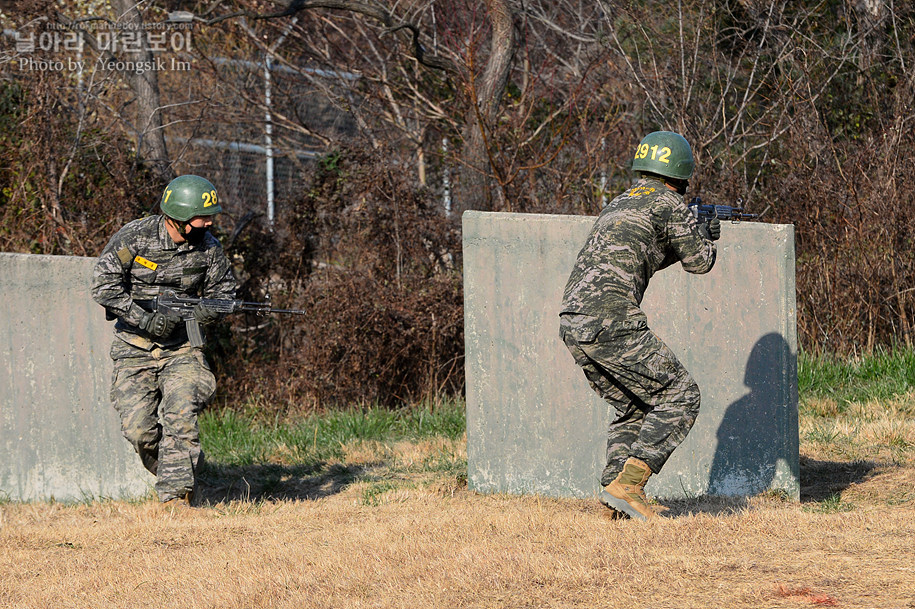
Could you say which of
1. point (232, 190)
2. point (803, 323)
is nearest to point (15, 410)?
point (803, 323)

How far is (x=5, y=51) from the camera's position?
9.92m

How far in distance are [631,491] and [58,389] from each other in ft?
13.3

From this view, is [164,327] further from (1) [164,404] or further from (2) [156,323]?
(1) [164,404]

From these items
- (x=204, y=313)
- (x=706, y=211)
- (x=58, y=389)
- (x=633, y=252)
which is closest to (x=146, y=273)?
(x=204, y=313)

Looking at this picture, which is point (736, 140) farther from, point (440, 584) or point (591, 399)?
point (440, 584)

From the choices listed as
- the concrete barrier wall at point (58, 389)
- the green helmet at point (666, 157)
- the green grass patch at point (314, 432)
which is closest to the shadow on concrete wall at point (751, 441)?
the green helmet at point (666, 157)

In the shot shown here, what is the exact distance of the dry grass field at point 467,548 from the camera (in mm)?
4078

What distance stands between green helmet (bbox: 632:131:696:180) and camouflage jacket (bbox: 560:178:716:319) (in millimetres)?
107

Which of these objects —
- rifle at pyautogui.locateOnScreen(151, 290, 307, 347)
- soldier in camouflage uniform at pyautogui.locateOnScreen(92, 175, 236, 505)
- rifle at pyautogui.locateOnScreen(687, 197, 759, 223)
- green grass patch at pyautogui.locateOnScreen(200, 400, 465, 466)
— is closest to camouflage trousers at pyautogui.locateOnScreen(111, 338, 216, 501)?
soldier in camouflage uniform at pyautogui.locateOnScreen(92, 175, 236, 505)

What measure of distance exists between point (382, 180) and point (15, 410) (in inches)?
162

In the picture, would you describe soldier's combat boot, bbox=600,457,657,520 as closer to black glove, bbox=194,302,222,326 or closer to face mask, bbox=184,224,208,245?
black glove, bbox=194,302,222,326

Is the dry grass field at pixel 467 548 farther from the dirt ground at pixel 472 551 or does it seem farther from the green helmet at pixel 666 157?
the green helmet at pixel 666 157

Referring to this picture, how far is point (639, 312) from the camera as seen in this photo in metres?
5.03

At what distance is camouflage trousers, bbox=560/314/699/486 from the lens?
498 cm
